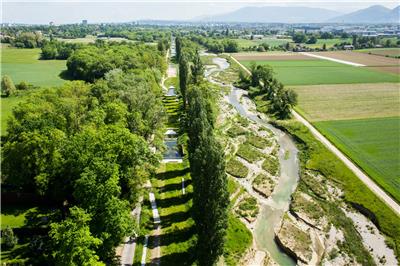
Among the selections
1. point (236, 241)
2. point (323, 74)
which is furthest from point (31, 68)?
point (236, 241)

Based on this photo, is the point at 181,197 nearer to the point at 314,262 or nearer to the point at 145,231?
the point at 145,231

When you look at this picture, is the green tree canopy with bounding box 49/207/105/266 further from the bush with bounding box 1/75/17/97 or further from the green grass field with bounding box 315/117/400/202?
the bush with bounding box 1/75/17/97

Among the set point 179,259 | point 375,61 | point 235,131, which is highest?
point 375,61

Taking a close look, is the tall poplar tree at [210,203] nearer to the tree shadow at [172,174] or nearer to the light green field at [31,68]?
the tree shadow at [172,174]

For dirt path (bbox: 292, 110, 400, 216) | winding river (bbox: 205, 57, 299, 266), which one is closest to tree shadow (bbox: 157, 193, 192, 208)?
winding river (bbox: 205, 57, 299, 266)

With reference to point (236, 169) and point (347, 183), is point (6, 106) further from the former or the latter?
point (347, 183)

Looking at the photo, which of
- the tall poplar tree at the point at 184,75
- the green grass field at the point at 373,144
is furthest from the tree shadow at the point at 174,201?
the tall poplar tree at the point at 184,75

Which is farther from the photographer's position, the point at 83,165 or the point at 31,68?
the point at 31,68

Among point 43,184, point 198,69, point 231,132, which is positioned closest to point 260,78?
point 198,69
